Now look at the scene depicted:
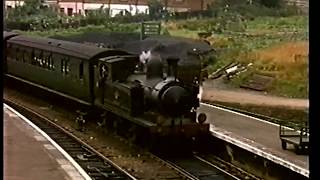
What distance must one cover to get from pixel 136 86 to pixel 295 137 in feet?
6.12

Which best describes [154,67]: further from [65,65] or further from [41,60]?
[41,60]

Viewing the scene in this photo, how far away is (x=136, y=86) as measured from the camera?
673cm

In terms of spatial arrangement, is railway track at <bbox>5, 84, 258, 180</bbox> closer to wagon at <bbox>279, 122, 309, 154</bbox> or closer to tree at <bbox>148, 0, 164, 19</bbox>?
wagon at <bbox>279, 122, 309, 154</bbox>

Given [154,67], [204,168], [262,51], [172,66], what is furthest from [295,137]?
[262,51]

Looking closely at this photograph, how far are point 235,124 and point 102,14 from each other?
3.48 m

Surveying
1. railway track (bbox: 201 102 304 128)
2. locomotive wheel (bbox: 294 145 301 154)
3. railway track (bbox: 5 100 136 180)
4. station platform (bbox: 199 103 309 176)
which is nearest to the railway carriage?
railway track (bbox: 5 100 136 180)


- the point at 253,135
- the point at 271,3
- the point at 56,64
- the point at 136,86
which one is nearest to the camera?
the point at 271,3

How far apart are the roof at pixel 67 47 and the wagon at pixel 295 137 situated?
8.20ft

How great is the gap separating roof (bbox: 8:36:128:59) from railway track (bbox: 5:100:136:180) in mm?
1100

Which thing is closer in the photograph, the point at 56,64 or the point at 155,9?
the point at 155,9

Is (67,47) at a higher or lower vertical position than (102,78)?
higher

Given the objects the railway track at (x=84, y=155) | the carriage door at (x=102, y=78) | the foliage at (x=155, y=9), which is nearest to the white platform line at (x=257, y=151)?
the railway track at (x=84, y=155)

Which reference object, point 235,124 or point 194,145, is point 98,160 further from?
point 235,124

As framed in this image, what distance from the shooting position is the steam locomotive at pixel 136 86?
6586 mm
